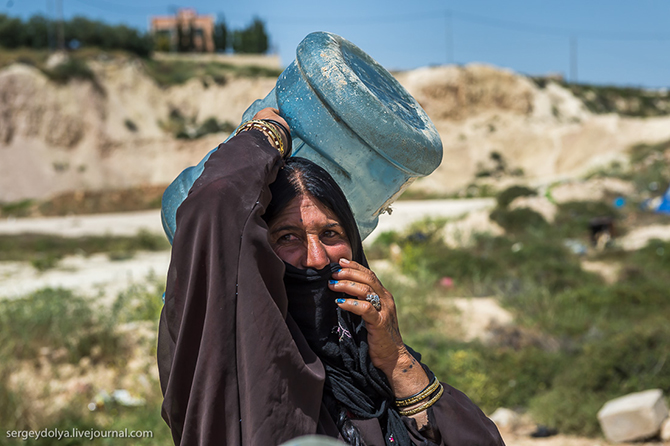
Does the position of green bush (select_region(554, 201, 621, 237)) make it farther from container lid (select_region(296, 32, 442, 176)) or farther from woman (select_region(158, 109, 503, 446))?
woman (select_region(158, 109, 503, 446))

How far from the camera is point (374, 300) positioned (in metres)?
1.24

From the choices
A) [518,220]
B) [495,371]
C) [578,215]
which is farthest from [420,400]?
[578,215]

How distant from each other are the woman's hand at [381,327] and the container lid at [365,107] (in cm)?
36

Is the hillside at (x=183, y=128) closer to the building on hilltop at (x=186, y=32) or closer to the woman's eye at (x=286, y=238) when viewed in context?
the building on hilltop at (x=186, y=32)

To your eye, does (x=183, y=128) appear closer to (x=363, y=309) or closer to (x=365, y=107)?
(x=365, y=107)

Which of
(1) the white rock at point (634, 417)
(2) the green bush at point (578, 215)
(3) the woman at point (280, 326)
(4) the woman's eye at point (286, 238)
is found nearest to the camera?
(3) the woman at point (280, 326)

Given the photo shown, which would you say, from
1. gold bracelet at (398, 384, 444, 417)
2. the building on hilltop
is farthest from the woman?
the building on hilltop

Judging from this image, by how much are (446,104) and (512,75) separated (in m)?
5.78

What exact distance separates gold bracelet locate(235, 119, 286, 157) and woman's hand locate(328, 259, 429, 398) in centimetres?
33

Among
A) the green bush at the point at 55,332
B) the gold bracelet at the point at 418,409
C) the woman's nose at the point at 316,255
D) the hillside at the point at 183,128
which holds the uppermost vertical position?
the woman's nose at the point at 316,255

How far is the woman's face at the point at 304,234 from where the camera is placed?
4.25 feet

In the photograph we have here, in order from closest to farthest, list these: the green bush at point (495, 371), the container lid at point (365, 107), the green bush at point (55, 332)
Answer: the container lid at point (365, 107) → the green bush at point (495, 371) → the green bush at point (55, 332)

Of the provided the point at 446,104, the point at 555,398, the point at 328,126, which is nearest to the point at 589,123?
the point at 446,104

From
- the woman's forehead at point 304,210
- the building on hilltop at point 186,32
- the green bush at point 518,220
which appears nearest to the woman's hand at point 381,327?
the woman's forehead at point 304,210
